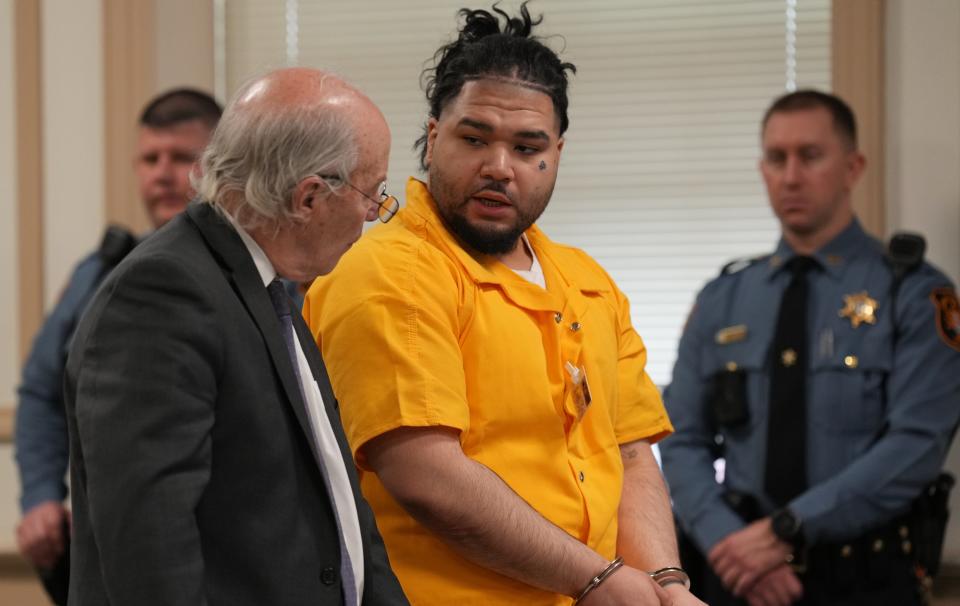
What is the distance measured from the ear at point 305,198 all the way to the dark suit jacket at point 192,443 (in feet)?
0.26

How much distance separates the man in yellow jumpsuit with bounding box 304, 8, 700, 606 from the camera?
1.70m

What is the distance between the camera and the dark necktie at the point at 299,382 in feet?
4.95

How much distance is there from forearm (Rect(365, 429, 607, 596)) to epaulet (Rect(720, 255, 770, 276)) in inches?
65.6

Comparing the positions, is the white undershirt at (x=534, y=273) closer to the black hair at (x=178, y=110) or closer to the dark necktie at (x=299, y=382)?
the dark necktie at (x=299, y=382)

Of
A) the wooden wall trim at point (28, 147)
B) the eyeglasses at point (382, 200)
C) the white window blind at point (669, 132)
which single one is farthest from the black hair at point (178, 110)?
the eyeglasses at point (382, 200)

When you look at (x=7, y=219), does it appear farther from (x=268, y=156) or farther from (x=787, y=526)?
(x=268, y=156)

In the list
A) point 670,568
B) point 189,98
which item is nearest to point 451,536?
point 670,568

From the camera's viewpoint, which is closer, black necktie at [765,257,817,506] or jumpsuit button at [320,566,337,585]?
jumpsuit button at [320,566,337,585]

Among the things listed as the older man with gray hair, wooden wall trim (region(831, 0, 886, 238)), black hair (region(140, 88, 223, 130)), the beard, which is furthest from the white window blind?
the older man with gray hair

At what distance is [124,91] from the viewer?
3.72m

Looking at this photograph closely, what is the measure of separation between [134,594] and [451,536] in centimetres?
52

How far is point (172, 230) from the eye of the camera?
1477mm

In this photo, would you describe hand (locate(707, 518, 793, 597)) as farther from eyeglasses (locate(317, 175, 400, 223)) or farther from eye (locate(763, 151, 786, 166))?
eyeglasses (locate(317, 175, 400, 223))

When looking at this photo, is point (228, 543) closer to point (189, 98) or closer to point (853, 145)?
point (189, 98)
